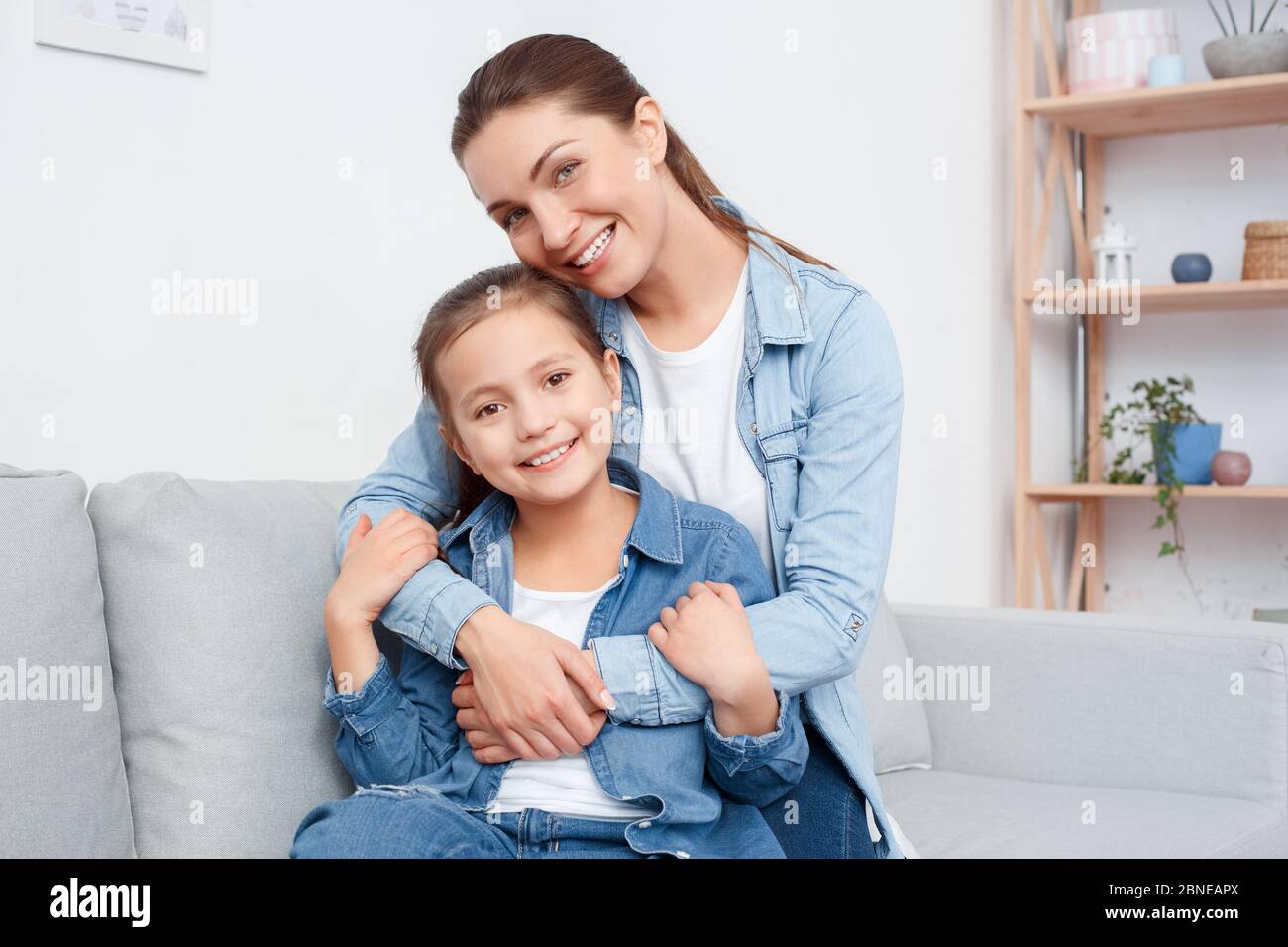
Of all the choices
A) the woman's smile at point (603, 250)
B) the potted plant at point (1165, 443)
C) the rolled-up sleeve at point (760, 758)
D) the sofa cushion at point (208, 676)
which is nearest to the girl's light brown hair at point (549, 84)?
the woman's smile at point (603, 250)

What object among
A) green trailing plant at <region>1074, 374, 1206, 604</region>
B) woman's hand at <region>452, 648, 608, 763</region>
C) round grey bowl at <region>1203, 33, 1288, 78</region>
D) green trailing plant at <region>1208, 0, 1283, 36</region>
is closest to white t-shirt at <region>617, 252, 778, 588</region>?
woman's hand at <region>452, 648, 608, 763</region>

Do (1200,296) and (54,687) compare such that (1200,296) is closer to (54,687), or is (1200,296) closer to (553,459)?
(553,459)

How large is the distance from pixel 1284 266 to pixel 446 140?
75.7 inches

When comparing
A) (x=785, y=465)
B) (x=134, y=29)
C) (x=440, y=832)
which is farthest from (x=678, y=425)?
(x=134, y=29)

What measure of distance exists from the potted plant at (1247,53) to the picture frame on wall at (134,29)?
7.30 ft

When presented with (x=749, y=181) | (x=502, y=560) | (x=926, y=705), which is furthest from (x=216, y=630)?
(x=749, y=181)

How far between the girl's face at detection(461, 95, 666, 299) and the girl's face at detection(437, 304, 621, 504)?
7 cm

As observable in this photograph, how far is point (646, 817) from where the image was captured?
1087 millimetres

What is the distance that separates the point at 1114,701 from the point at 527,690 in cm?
114

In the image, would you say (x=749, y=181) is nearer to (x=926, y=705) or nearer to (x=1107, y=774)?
(x=926, y=705)

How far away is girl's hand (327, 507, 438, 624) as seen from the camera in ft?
3.86

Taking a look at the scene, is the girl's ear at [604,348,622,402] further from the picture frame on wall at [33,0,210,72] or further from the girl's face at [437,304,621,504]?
the picture frame on wall at [33,0,210,72]

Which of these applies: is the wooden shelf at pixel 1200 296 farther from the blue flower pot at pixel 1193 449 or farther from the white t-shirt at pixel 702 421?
the white t-shirt at pixel 702 421

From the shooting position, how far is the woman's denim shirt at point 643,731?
1114 millimetres
